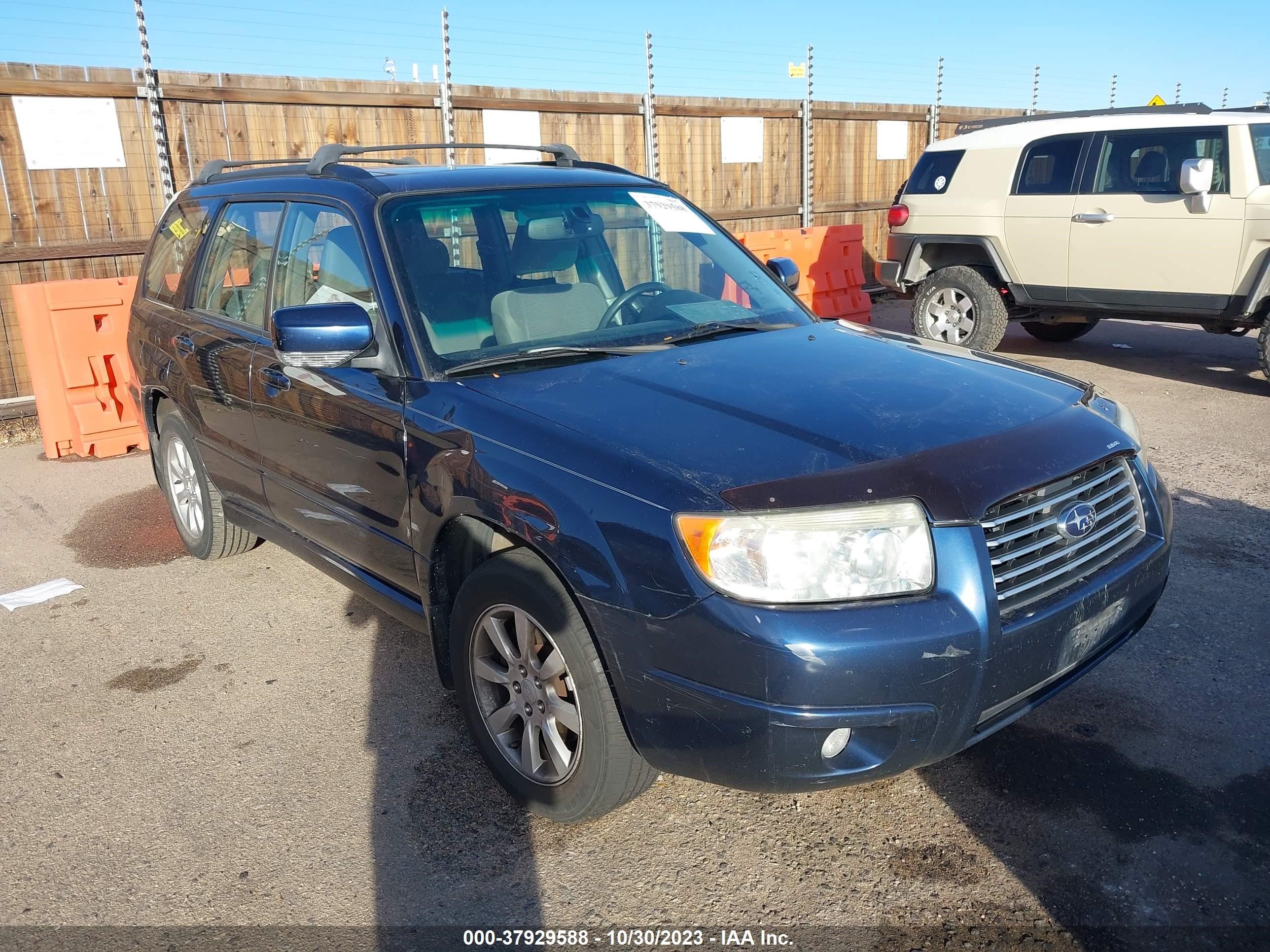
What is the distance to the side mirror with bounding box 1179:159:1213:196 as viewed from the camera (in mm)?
7605

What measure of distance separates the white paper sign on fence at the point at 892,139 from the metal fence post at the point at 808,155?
5.39ft

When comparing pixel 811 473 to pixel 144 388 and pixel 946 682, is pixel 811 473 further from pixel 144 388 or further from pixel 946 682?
pixel 144 388

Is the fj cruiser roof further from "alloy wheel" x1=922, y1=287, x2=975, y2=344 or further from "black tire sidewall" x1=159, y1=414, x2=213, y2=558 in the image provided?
"black tire sidewall" x1=159, y1=414, x2=213, y2=558

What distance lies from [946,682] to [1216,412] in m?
6.26

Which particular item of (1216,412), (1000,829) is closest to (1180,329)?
(1216,412)

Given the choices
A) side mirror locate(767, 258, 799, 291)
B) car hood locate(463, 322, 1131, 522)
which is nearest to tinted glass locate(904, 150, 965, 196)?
side mirror locate(767, 258, 799, 291)

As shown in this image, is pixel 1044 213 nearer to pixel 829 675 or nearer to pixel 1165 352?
pixel 1165 352

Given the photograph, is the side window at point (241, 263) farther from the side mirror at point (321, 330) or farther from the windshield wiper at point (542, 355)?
the windshield wiper at point (542, 355)

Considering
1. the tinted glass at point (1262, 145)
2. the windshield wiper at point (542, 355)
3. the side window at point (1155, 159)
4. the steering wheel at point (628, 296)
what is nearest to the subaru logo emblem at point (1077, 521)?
the windshield wiper at point (542, 355)

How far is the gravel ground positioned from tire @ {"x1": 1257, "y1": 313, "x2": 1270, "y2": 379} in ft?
12.8

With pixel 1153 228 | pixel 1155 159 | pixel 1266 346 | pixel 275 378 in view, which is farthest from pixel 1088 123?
pixel 275 378

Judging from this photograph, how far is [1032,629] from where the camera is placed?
250 centimetres

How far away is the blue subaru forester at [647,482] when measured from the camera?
2.37 meters

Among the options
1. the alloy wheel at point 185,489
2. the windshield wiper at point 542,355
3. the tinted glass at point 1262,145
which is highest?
the tinted glass at point 1262,145
